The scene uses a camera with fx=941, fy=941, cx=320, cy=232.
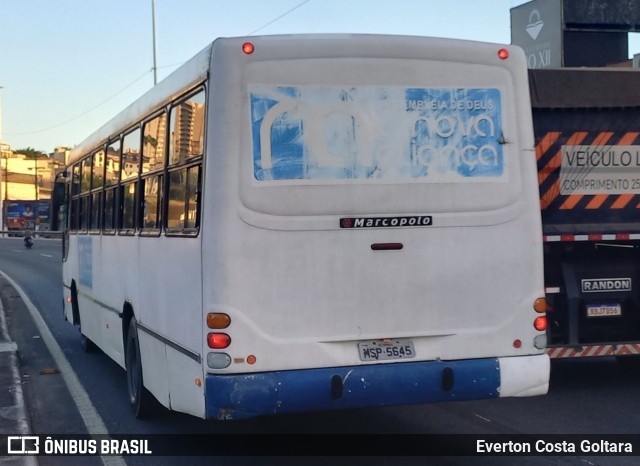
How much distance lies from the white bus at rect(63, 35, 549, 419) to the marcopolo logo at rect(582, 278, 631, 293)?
295cm

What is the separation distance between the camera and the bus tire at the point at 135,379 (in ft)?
28.7

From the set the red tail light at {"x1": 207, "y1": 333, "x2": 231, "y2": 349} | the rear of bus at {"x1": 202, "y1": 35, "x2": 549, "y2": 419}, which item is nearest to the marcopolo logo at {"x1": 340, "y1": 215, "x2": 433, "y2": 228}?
the rear of bus at {"x1": 202, "y1": 35, "x2": 549, "y2": 419}

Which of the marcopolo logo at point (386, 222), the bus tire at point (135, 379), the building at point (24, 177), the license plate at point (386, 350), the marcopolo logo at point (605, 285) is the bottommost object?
the bus tire at point (135, 379)

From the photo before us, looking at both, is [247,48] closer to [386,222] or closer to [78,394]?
[386,222]

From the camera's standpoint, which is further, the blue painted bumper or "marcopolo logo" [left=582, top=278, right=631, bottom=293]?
"marcopolo logo" [left=582, top=278, right=631, bottom=293]

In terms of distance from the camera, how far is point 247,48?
6.40 metres

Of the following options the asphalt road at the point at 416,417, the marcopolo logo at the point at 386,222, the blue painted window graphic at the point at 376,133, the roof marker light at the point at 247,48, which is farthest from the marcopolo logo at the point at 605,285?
the roof marker light at the point at 247,48

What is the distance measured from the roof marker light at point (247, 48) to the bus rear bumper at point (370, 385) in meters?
2.18

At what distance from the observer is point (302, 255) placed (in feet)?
21.2

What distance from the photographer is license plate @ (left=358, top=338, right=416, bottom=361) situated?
258 inches

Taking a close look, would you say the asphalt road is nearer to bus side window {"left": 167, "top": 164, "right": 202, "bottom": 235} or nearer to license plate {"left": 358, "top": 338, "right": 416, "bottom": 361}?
license plate {"left": 358, "top": 338, "right": 416, "bottom": 361}

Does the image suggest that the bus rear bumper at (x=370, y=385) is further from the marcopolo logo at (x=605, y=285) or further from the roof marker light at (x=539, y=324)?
the marcopolo logo at (x=605, y=285)

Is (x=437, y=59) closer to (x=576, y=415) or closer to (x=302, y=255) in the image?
(x=302, y=255)

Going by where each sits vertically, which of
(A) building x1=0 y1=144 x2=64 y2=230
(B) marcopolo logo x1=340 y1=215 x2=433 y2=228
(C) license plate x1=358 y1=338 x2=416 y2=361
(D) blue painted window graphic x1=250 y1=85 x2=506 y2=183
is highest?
(A) building x1=0 y1=144 x2=64 y2=230
